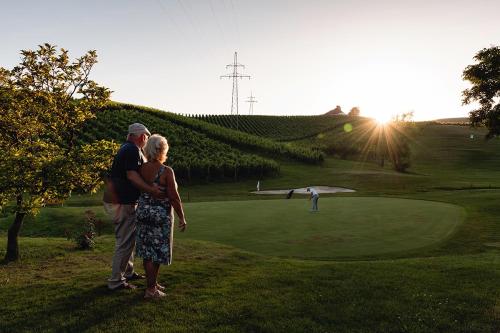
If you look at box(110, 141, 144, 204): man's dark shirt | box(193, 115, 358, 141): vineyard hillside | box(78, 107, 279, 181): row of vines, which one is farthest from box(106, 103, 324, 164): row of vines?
box(110, 141, 144, 204): man's dark shirt

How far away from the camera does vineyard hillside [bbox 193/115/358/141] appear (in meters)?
130

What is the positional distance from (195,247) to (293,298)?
5.79m

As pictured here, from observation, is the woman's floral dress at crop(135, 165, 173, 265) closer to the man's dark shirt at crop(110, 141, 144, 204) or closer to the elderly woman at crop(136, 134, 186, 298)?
the elderly woman at crop(136, 134, 186, 298)

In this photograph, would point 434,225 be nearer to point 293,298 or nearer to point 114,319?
point 293,298

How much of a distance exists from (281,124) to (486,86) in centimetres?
11121

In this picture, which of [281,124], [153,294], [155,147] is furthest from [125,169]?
[281,124]

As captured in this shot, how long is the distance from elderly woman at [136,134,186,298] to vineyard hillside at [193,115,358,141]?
115 m

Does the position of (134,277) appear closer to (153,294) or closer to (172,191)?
(153,294)

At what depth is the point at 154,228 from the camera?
7875 millimetres

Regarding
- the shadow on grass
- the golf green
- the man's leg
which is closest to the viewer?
the shadow on grass

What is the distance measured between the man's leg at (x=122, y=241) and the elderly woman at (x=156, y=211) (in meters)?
0.56

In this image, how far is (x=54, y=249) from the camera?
13.6 meters

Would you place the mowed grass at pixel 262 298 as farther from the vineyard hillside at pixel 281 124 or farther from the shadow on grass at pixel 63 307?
the vineyard hillside at pixel 281 124

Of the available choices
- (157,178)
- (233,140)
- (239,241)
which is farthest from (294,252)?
(233,140)
